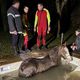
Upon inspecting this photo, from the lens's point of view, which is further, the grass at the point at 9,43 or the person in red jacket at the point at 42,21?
the person in red jacket at the point at 42,21

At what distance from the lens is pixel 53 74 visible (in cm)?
1060

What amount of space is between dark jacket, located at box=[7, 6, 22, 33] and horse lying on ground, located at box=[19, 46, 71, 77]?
1243mm

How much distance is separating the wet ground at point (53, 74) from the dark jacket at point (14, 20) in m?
1.62

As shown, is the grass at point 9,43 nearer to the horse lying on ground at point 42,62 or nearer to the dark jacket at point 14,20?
the dark jacket at point 14,20

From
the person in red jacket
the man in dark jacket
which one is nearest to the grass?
the man in dark jacket

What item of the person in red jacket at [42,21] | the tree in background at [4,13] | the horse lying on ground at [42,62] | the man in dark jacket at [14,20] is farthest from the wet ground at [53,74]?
the tree in background at [4,13]

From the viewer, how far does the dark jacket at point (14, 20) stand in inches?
444

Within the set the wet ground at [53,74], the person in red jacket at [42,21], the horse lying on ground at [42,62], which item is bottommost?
the wet ground at [53,74]

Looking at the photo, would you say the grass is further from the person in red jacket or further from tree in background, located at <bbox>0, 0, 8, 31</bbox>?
the person in red jacket

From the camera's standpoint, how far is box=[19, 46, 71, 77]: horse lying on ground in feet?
33.8

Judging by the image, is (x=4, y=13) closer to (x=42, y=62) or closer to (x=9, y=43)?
(x=9, y=43)

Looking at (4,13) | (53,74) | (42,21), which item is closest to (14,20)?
(42,21)

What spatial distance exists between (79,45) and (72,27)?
4724 millimetres

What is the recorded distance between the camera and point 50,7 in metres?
19.9
